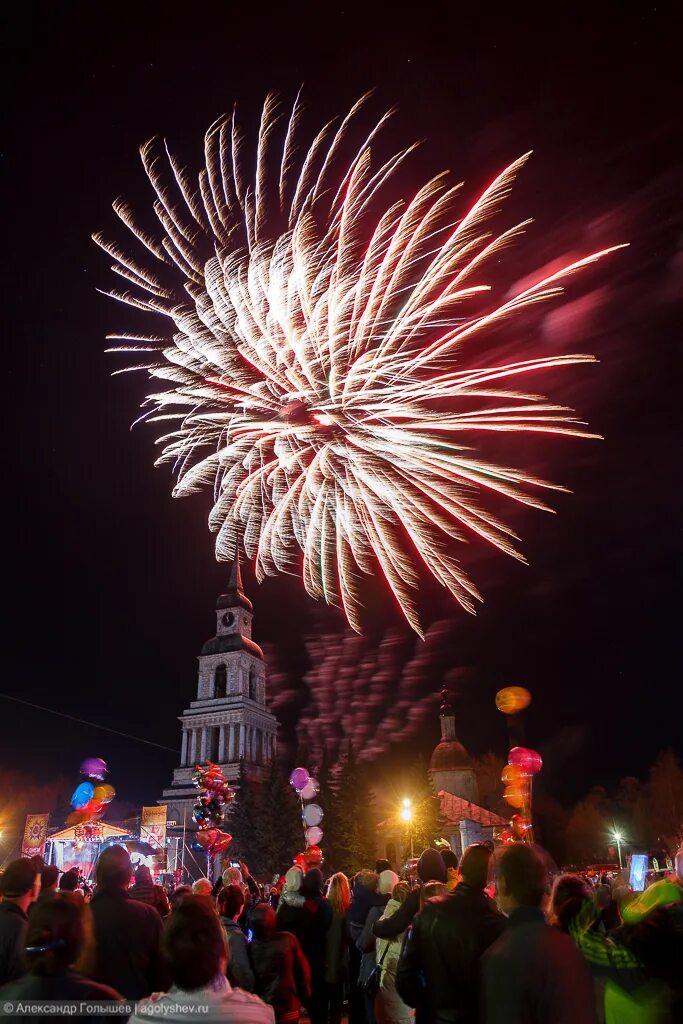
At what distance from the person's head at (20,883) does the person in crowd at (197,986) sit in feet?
9.33

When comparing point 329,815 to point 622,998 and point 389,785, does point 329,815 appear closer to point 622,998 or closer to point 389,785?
point 389,785

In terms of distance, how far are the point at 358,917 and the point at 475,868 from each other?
4314 mm

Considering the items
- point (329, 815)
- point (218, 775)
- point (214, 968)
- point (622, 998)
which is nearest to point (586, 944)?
point (622, 998)

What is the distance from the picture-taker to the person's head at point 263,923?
20.4 ft

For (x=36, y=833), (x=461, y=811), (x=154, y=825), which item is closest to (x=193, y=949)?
(x=36, y=833)

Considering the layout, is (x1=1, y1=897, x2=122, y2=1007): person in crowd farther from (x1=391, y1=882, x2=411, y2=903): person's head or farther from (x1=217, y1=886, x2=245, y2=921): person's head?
(x1=391, y1=882, x2=411, y2=903): person's head

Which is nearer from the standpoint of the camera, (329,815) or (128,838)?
(128,838)

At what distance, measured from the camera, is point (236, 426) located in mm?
18688

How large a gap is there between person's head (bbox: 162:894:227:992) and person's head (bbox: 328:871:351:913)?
561 cm

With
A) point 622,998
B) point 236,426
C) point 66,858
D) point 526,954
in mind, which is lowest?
point 622,998

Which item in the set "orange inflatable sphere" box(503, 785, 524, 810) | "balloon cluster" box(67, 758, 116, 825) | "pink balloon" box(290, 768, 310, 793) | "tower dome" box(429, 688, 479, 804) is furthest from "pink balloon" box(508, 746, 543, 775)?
"tower dome" box(429, 688, 479, 804)

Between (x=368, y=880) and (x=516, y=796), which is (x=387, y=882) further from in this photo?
(x=516, y=796)

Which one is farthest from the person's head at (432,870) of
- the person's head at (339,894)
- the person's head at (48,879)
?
the person's head at (48,879)

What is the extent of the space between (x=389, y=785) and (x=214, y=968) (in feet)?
301
